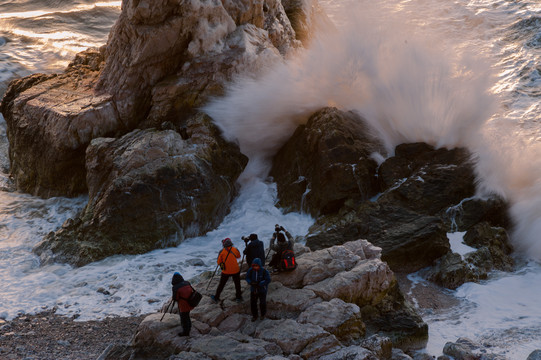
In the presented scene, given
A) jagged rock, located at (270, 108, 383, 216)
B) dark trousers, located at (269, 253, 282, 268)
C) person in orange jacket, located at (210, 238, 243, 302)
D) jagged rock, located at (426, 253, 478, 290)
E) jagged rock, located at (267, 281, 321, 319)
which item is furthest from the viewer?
jagged rock, located at (270, 108, 383, 216)

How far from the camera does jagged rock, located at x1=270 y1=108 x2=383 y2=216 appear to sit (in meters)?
14.9

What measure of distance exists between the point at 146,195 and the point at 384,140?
22.9ft

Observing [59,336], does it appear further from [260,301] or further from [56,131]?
[56,131]

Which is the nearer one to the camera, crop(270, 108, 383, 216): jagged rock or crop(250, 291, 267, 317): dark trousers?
crop(250, 291, 267, 317): dark trousers

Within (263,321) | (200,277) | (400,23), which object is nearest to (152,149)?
(200,277)

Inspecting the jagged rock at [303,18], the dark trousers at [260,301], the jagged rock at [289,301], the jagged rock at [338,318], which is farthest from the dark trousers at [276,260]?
the jagged rock at [303,18]

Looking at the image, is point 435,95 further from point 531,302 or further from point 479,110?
point 531,302

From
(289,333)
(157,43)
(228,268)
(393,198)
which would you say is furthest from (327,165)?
(289,333)

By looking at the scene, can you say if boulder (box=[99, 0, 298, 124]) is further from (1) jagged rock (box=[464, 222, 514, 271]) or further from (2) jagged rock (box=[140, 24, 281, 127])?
(1) jagged rock (box=[464, 222, 514, 271])

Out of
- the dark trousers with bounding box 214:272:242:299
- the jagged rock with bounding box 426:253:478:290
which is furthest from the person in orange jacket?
the jagged rock with bounding box 426:253:478:290

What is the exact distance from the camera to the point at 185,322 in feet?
28.1

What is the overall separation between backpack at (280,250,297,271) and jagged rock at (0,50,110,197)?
28.3 ft

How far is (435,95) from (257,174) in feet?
20.2

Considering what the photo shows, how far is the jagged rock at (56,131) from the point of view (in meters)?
16.0
